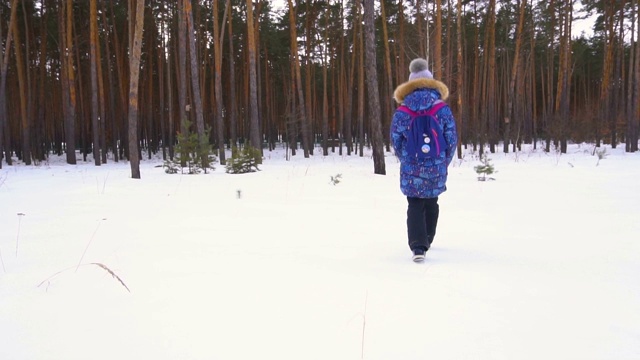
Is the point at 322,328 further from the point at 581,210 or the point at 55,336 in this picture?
the point at 581,210

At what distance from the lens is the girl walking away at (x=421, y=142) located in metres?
3.32

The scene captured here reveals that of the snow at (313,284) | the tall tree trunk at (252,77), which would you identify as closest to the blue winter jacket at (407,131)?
the snow at (313,284)

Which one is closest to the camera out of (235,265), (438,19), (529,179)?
(235,265)

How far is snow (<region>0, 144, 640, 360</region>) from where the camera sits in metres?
1.97

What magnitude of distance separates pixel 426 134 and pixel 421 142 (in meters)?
0.07

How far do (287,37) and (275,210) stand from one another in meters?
22.0

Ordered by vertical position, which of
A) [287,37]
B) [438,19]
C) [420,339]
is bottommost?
[420,339]

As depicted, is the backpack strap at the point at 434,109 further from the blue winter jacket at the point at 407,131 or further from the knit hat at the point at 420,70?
the knit hat at the point at 420,70

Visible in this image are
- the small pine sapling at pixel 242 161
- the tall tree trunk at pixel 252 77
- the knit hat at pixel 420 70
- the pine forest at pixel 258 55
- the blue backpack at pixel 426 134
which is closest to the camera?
the blue backpack at pixel 426 134

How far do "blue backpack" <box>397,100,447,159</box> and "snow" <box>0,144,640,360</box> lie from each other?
0.88 m

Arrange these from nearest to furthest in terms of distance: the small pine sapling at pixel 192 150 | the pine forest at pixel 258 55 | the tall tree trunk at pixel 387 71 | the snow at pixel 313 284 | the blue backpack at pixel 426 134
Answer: the snow at pixel 313 284 < the blue backpack at pixel 426 134 < the small pine sapling at pixel 192 150 < the pine forest at pixel 258 55 < the tall tree trunk at pixel 387 71

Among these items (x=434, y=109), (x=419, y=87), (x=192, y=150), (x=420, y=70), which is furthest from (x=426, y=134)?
(x=192, y=150)

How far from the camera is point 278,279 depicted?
287cm

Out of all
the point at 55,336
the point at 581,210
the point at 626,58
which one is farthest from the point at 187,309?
the point at 626,58
